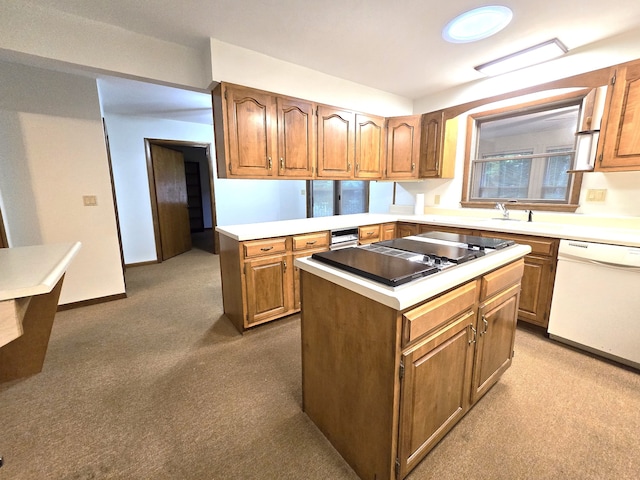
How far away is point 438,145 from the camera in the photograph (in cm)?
323

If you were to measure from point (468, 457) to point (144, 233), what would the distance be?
492cm

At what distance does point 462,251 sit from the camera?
1387 mm

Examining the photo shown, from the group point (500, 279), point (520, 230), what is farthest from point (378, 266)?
point (520, 230)

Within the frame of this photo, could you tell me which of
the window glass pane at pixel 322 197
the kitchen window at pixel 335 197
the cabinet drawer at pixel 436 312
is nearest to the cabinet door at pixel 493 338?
the cabinet drawer at pixel 436 312

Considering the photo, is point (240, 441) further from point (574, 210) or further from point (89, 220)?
point (574, 210)

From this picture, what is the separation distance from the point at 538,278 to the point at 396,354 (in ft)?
6.58

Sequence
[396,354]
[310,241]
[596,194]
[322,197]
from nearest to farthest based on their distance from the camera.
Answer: [396,354]
[596,194]
[310,241]
[322,197]

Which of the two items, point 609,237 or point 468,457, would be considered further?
point 609,237

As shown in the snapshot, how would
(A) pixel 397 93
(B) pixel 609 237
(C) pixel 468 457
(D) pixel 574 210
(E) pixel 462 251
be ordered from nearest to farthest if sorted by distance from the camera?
(C) pixel 468 457, (E) pixel 462 251, (B) pixel 609 237, (D) pixel 574 210, (A) pixel 397 93

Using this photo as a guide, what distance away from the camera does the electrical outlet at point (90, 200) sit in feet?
9.34

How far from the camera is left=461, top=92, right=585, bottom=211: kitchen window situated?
2.65 m

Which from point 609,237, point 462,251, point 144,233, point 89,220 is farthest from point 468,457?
point 144,233

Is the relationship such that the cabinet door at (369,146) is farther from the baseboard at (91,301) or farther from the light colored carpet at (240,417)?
the baseboard at (91,301)

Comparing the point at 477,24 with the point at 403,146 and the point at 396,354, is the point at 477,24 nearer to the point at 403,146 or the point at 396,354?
the point at 403,146
